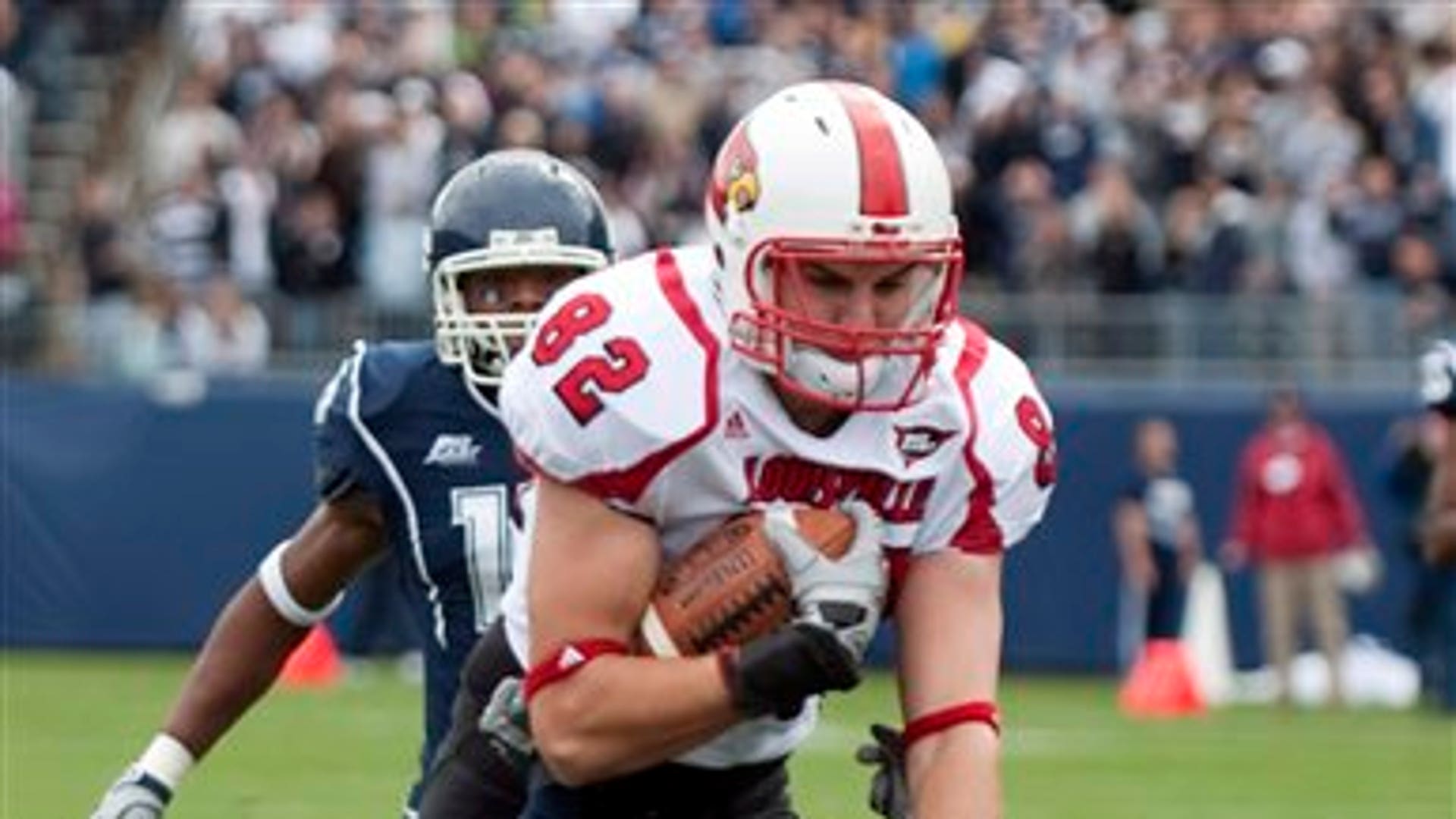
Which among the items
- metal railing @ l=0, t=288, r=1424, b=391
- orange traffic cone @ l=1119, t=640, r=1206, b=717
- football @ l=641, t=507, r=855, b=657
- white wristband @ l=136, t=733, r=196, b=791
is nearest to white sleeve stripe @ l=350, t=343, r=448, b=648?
white wristband @ l=136, t=733, r=196, b=791

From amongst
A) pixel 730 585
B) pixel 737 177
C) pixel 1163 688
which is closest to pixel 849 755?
pixel 1163 688

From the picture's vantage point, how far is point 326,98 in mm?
20469

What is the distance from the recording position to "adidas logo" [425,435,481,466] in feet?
20.5

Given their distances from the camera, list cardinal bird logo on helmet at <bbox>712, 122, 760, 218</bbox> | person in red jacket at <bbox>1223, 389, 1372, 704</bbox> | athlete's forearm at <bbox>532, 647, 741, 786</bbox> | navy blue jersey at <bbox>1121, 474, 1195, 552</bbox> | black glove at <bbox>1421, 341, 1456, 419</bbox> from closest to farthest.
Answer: athlete's forearm at <bbox>532, 647, 741, 786</bbox> < cardinal bird logo on helmet at <bbox>712, 122, 760, 218</bbox> < black glove at <bbox>1421, 341, 1456, 419</bbox> < person in red jacket at <bbox>1223, 389, 1372, 704</bbox> < navy blue jersey at <bbox>1121, 474, 1195, 552</bbox>

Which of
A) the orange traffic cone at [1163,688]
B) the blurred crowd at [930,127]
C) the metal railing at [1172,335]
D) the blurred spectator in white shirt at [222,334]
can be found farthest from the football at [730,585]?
the blurred spectator in white shirt at [222,334]

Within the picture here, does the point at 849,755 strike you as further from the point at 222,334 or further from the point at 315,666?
the point at 222,334

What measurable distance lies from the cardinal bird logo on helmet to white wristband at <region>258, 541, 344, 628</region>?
1.44 meters

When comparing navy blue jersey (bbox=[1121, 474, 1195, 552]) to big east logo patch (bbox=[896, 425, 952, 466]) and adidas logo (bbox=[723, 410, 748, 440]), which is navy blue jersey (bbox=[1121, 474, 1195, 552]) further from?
adidas logo (bbox=[723, 410, 748, 440])

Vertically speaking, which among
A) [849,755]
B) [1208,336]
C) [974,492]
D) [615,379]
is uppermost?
[615,379]

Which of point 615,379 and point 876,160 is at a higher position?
point 876,160

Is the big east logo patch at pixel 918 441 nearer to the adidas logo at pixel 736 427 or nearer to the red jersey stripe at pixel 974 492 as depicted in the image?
the red jersey stripe at pixel 974 492

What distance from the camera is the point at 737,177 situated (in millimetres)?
4992

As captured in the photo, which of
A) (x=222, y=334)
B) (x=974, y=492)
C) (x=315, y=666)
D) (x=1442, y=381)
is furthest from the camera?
(x=222, y=334)

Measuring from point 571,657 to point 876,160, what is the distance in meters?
0.70
